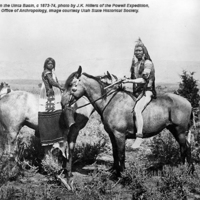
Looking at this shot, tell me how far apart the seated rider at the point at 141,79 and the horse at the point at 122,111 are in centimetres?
13

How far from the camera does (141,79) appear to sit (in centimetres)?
479

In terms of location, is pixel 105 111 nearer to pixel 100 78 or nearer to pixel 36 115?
pixel 100 78

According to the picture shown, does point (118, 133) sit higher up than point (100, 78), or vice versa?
point (100, 78)

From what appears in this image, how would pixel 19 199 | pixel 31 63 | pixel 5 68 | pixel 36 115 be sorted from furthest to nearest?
pixel 31 63 → pixel 5 68 → pixel 36 115 → pixel 19 199

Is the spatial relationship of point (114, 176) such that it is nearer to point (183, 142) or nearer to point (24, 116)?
point (183, 142)

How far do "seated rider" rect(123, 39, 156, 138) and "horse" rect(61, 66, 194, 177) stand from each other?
130mm

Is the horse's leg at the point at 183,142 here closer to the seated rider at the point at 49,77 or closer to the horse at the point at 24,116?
the horse at the point at 24,116

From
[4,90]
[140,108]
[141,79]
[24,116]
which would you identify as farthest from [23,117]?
[141,79]

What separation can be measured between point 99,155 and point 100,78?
246 cm

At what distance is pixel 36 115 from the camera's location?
5.38 m

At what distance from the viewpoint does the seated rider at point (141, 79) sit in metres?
4.79

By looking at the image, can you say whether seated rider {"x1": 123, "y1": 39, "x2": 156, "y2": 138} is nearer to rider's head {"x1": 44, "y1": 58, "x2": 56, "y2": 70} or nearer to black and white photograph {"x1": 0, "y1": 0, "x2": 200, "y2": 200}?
black and white photograph {"x1": 0, "y1": 0, "x2": 200, "y2": 200}

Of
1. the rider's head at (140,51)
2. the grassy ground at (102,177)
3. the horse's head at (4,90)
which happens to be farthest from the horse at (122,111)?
the horse's head at (4,90)

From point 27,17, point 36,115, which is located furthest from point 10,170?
point 27,17
